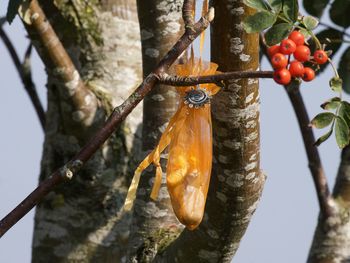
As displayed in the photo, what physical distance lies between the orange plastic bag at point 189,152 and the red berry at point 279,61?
376 mm

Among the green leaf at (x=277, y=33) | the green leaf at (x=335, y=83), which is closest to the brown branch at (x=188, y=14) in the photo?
the green leaf at (x=277, y=33)

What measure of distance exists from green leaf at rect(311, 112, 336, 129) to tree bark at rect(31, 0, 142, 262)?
1.38 m

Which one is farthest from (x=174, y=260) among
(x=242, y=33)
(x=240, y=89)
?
(x=242, y=33)

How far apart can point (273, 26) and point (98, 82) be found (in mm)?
1544

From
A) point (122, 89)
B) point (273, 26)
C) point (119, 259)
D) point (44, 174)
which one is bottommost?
point (119, 259)

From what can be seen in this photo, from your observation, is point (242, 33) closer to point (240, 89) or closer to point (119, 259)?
point (240, 89)

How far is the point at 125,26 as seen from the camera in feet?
9.27

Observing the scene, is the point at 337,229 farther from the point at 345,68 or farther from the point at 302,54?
the point at 302,54

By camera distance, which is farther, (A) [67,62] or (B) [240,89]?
(A) [67,62]

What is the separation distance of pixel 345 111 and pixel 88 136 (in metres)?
1.43

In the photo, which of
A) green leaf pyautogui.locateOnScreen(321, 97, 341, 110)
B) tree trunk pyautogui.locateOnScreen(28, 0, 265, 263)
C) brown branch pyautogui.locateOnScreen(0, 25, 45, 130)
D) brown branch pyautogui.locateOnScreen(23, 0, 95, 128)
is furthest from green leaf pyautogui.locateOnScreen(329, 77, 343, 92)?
brown branch pyautogui.locateOnScreen(0, 25, 45, 130)

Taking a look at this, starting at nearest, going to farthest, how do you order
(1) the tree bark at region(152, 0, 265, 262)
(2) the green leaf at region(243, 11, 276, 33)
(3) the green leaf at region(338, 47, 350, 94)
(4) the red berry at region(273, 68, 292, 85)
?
(4) the red berry at region(273, 68, 292, 85)
(2) the green leaf at region(243, 11, 276, 33)
(1) the tree bark at region(152, 0, 265, 262)
(3) the green leaf at region(338, 47, 350, 94)

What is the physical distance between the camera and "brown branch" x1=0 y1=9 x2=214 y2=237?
1.19 m

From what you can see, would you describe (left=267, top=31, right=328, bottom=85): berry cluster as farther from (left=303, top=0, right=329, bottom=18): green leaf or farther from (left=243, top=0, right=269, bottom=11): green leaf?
(left=303, top=0, right=329, bottom=18): green leaf
